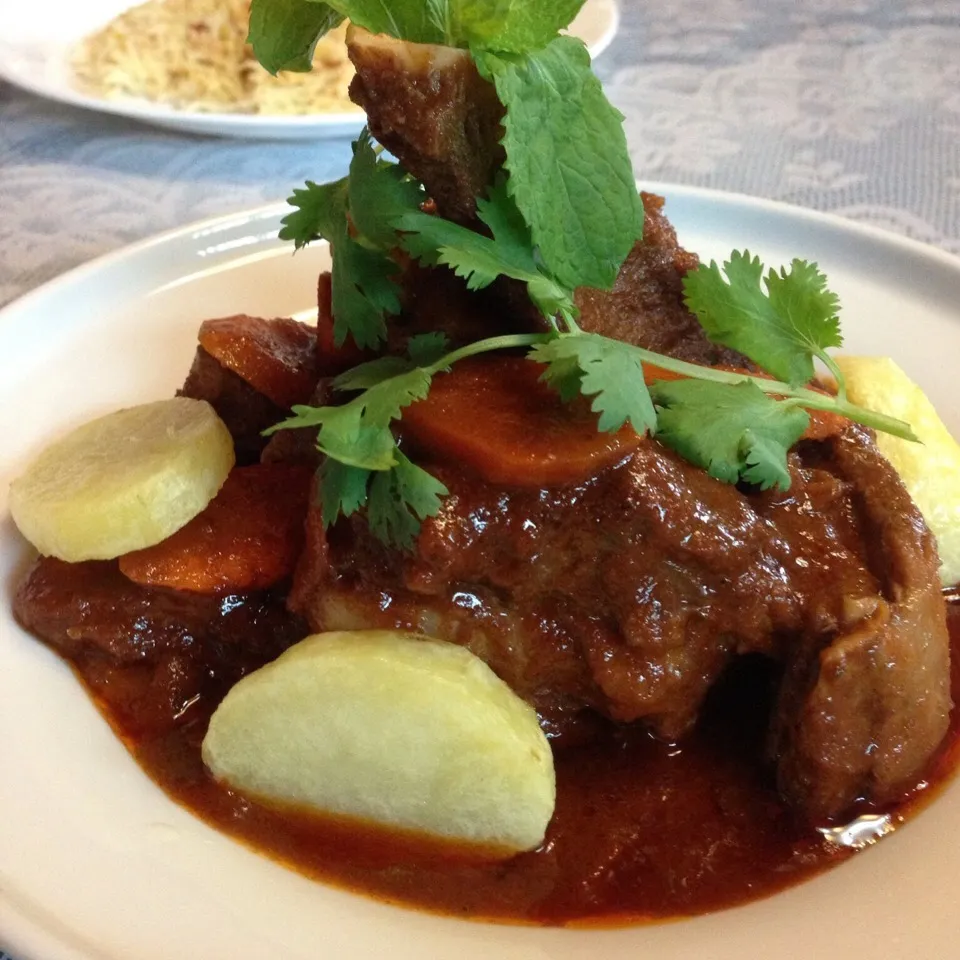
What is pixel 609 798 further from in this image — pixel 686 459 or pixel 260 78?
pixel 260 78

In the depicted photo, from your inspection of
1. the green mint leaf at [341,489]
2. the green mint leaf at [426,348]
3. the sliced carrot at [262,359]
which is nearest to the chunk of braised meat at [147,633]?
the green mint leaf at [341,489]

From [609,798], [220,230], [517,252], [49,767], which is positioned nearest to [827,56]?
[220,230]

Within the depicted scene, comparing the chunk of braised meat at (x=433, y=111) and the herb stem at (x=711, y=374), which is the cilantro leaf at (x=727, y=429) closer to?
the herb stem at (x=711, y=374)

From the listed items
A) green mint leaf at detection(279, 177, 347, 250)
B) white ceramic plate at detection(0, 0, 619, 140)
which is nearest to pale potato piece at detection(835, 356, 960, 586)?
green mint leaf at detection(279, 177, 347, 250)

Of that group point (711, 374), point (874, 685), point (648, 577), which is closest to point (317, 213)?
point (711, 374)

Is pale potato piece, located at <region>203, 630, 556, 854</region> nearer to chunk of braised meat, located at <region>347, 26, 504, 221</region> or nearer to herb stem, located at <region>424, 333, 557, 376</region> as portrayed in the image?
herb stem, located at <region>424, 333, 557, 376</region>

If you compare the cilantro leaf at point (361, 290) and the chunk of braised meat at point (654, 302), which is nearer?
the cilantro leaf at point (361, 290)
